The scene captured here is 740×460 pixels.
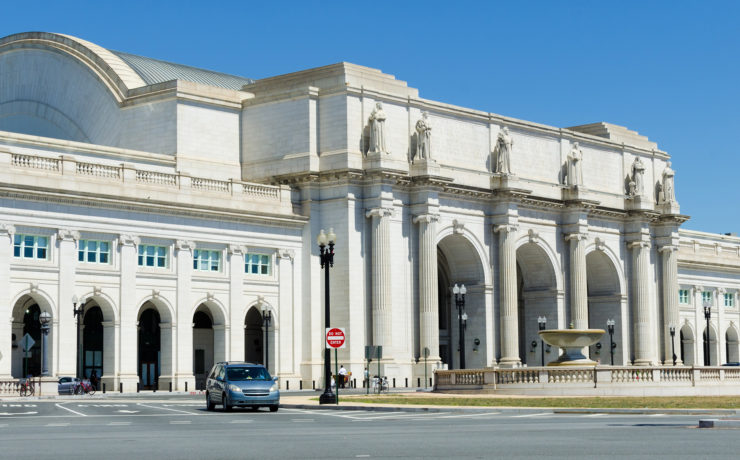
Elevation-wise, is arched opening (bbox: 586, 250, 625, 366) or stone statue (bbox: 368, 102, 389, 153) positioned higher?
stone statue (bbox: 368, 102, 389, 153)

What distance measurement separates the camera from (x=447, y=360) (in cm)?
9962

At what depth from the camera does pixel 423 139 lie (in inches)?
3452

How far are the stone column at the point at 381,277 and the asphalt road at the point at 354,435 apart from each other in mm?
36465

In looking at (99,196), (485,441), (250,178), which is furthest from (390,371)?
(485,441)

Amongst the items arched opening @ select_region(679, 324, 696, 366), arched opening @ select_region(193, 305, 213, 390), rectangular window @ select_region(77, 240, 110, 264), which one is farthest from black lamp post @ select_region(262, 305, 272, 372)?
arched opening @ select_region(679, 324, 696, 366)

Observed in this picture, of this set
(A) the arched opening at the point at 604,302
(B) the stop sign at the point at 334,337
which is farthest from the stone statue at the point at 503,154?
(B) the stop sign at the point at 334,337

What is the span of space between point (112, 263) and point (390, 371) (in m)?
19.8

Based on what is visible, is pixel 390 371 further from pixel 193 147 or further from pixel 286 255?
pixel 193 147

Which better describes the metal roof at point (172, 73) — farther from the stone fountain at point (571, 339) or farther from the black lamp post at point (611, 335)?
the stone fountain at point (571, 339)

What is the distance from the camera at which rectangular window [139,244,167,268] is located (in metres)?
75.0

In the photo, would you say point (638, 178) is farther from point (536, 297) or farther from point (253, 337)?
point (253, 337)

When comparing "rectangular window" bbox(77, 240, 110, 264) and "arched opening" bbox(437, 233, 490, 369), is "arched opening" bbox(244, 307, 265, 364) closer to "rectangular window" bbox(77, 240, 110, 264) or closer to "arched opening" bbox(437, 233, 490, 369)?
"arched opening" bbox(437, 233, 490, 369)

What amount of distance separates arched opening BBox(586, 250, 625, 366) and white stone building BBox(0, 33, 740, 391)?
0.64 ft

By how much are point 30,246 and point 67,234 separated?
6.83ft
